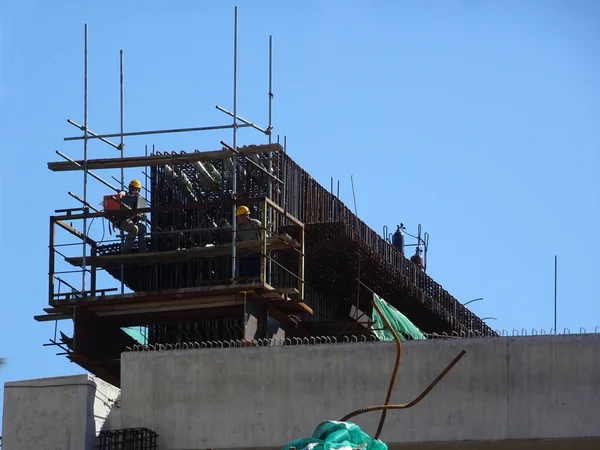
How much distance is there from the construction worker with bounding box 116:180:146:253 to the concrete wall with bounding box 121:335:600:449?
18.9ft

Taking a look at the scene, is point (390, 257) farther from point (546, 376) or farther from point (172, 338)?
point (546, 376)

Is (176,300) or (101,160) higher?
(101,160)

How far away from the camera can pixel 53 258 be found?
35812 mm

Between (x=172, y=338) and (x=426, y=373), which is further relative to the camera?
(x=172, y=338)

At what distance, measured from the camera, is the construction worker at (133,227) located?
119 feet

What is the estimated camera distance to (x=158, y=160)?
36312 mm

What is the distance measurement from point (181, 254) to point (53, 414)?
20.1 ft

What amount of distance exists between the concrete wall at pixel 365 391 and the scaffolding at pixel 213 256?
2507 millimetres

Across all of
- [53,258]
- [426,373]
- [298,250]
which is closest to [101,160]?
[53,258]

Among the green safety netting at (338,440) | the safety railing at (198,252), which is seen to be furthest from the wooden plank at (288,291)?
the green safety netting at (338,440)

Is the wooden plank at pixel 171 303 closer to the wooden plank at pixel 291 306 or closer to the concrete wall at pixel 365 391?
the wooden plank at pixel 291 306

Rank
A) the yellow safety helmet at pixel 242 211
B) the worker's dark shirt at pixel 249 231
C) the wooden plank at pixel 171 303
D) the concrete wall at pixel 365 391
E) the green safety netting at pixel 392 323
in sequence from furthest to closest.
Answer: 1. the green safety netting at pixel 392 323
2. the yellow safety helmet at pixel 242 211
3. the worker's dark shirt at pixel 249 231
4. the wooden plank at pixel 171 303
5. the concrete wall at pixel 365 391

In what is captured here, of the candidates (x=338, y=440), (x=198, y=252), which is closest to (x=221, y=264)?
(x=198, y=252)

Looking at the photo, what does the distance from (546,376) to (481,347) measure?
1.35m
